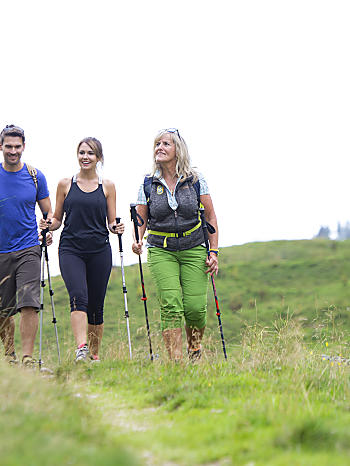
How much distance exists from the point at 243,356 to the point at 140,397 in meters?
2.01

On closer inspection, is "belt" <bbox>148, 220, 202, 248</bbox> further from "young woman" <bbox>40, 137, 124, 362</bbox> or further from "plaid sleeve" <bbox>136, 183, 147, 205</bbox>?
"young woman" <bbox>40, 137, 124, 362</bbox>

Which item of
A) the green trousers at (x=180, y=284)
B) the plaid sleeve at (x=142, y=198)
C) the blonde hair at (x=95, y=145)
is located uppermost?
the blonde hair at (x=95, y=145)

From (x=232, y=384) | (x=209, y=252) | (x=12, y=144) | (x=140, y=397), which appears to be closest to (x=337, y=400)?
(x=232, y=384)

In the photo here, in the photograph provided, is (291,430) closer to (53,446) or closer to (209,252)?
(53,446)

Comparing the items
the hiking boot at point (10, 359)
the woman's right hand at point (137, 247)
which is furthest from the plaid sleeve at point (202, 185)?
the hiking boot at point (10, 359)

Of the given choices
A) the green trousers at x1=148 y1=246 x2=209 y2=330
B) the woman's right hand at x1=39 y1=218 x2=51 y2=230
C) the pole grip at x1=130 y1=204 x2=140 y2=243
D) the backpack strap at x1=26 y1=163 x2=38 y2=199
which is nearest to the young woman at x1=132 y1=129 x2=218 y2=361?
the green trousers at x1=148 y1=246 x2=209 y2=330

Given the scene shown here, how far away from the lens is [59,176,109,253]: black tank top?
24.8 ft

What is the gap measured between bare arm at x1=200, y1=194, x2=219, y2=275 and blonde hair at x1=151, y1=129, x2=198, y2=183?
1.08 feet

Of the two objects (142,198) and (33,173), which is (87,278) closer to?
(142,198)

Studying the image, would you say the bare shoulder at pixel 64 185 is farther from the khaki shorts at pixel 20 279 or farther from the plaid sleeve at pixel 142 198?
the plaid sleeve at pixel 142 198

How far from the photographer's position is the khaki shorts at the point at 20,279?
7.39m

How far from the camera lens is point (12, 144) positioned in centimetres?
755

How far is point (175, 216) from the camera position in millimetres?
7266

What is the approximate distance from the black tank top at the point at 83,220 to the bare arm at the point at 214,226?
1351mm
